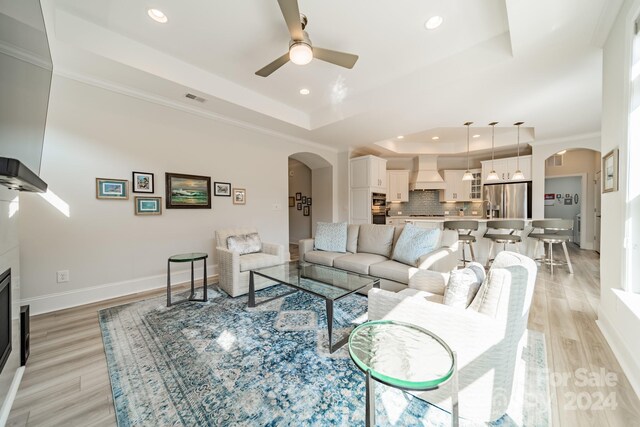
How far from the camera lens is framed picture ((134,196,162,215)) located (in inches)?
133

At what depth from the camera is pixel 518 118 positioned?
4.29 m

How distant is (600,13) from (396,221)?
5002 millimetres

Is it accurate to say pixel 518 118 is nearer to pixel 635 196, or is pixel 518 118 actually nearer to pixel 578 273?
pixel 578 273

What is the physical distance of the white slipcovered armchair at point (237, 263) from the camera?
302cm

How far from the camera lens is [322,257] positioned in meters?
3.62

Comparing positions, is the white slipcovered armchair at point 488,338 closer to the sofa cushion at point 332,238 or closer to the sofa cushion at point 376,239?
the sofa cushion at point 376,239

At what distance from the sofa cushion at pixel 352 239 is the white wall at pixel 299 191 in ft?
12.5

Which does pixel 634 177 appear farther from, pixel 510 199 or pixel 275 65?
pixel 510 199

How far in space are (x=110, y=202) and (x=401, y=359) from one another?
151 inches

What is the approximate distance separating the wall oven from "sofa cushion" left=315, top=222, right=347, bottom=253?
257cm

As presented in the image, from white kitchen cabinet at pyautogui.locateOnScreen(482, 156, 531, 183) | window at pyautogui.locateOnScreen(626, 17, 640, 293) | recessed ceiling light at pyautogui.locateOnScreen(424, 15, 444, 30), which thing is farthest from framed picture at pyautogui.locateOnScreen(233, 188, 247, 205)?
white kitchen cabinet at pyautogui.locateOnScreen(482, 156, 531, 183)

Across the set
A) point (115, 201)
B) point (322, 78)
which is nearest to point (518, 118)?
point (322, 78)

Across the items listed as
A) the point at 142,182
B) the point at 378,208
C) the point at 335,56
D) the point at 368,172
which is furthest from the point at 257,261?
the point at 378,208

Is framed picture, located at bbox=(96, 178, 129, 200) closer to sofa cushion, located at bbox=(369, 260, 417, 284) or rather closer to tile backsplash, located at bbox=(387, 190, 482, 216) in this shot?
sofa cushion, located at bbox=(369, 260, 417, 284)
